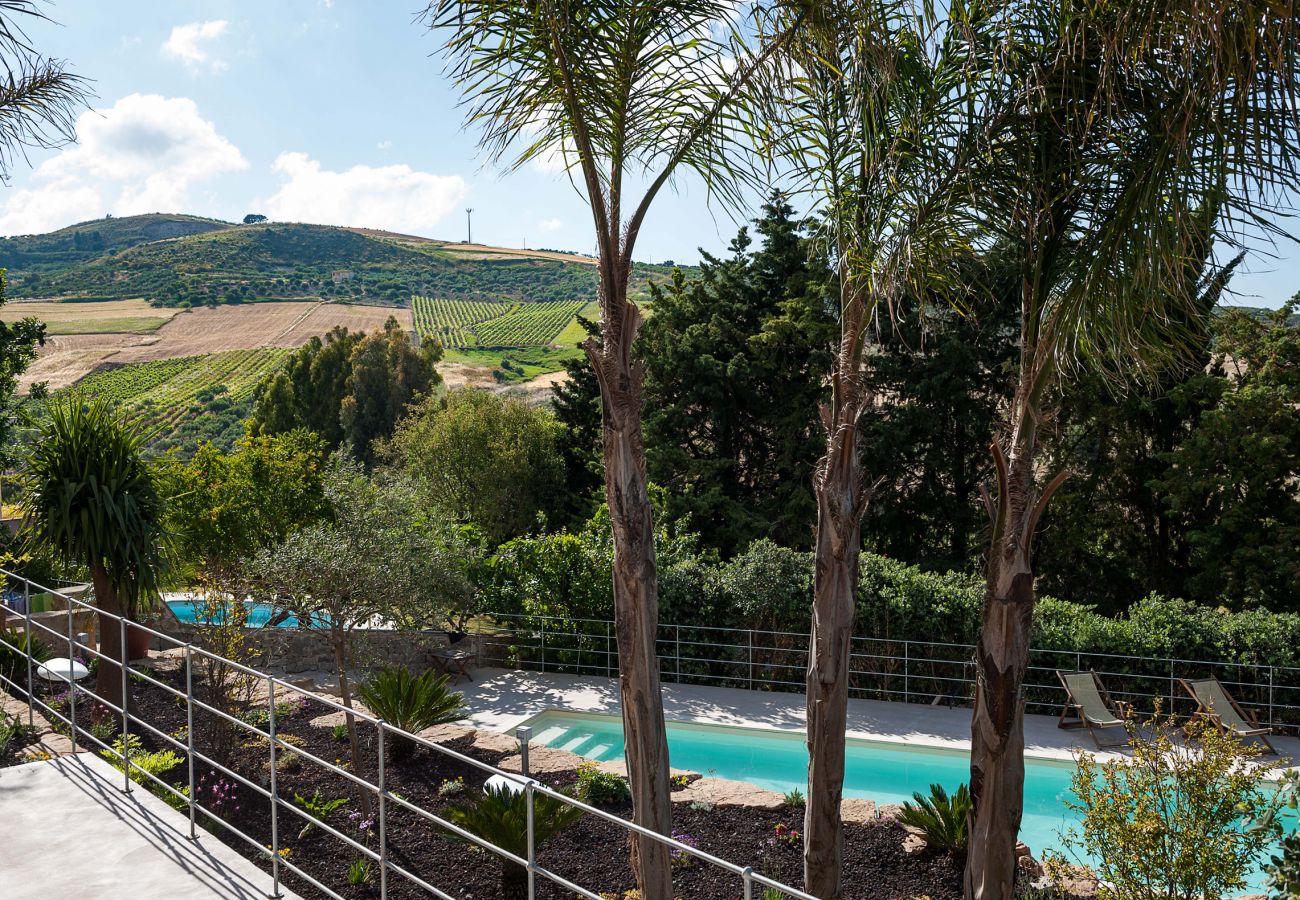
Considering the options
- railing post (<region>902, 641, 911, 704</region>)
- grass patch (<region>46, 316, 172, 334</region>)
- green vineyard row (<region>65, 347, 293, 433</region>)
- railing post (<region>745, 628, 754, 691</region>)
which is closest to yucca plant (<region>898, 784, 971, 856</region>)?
railing post (<region>902, 641, 911, 704</region>)

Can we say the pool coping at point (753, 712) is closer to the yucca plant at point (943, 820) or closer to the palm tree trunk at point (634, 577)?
the yucca plant at point (943, 820)

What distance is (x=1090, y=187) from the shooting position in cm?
441

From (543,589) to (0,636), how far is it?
22.2ft

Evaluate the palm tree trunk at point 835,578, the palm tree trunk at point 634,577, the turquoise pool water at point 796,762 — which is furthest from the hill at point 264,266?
the palm tree trunk at point 634,577

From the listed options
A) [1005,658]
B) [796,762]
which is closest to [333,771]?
[1005,658]

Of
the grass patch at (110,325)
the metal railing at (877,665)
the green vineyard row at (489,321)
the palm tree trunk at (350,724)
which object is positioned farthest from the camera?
the green vineyard row at (489,321)

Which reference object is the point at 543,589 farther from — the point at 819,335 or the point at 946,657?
the point at 819,335

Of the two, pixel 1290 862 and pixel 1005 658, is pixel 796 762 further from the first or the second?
pixel 1290 862

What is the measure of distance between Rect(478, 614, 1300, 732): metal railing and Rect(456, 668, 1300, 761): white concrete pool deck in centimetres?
24

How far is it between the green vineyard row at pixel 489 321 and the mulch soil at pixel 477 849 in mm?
62972

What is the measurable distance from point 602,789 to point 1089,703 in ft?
20.7

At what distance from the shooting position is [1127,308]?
406cm

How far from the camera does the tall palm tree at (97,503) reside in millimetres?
8570

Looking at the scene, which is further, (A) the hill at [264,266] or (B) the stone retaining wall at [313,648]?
(A) the hill at [264,266]
